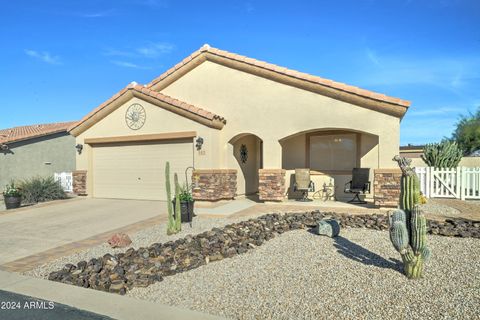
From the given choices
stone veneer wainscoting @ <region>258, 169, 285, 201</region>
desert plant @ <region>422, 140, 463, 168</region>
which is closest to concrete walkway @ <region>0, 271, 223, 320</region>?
stone veneer wainscoting @ <region>258, 169, 285, 201</region>

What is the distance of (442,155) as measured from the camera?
15.5 m

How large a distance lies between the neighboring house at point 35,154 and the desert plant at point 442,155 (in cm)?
2142

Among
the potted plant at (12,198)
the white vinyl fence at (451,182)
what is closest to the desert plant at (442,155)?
the white vinyl fence at (451,182)

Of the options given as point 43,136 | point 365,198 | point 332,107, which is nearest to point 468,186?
point 365,198

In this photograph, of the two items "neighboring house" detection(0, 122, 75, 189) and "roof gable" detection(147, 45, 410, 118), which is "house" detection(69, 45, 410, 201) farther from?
"neighboring house" detection(0, 122, 75, 189)

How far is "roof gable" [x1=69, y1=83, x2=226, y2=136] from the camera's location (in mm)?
12805

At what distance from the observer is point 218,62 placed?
45.3ft

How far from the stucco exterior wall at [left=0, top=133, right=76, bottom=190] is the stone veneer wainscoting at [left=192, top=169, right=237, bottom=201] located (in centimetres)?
1328

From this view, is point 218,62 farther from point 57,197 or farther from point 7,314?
point 7,314

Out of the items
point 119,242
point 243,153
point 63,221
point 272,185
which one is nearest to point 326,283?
point 119,242

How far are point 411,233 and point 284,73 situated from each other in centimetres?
846

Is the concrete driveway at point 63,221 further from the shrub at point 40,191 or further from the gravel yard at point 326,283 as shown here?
the gravel yard at point 326,283

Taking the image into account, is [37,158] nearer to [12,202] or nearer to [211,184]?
[12,202]

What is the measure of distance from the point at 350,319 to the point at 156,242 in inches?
186
